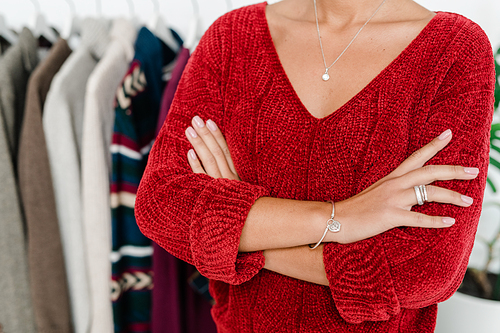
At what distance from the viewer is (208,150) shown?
0.88 m

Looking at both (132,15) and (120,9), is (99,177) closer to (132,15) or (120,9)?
(132,15)

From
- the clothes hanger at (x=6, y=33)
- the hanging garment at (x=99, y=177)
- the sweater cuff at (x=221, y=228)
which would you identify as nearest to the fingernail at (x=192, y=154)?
the sweater cuff at (x=221, y=228)

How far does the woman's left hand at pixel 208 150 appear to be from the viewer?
873 millimetres

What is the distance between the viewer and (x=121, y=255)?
121 centimetres

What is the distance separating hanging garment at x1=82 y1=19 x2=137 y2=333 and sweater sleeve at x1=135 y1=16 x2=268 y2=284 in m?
0.39

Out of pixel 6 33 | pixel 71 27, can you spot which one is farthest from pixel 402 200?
pixel 6 33

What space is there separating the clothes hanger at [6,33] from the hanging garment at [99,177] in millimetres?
489

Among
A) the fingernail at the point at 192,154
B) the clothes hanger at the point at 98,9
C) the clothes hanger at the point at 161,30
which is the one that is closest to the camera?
the fingernail at the point at 192,154

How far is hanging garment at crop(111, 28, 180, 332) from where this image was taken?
3.78 ft

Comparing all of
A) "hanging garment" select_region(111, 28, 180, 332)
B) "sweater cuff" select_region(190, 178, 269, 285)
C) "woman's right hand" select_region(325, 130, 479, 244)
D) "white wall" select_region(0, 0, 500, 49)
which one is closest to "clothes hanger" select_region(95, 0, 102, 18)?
"white wall" select_region(0, 0, 500, 49)

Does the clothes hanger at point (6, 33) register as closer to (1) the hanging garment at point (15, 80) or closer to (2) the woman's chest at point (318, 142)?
(1) the hanging garment at point (15, 80)

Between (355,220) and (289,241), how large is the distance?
136 millimetres

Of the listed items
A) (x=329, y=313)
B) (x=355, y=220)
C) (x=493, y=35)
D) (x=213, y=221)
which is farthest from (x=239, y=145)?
(x=493, y=35)

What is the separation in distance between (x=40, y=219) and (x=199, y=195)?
26.8 inches
